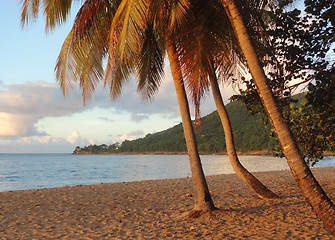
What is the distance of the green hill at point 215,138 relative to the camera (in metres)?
79.5

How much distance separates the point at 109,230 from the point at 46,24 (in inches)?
201

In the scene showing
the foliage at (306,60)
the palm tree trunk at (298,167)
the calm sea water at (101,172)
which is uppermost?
the foliage at (306,60)

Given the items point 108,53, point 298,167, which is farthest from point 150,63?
point 298,167

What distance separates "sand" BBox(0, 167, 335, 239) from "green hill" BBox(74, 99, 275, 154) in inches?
1267

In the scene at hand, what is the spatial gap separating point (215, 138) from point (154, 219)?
103 meters

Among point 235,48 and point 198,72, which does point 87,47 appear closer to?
point 198,72

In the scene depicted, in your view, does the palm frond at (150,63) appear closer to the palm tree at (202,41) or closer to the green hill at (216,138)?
the palm tree at (202,41)

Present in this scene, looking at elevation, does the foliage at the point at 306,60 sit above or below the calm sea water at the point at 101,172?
above

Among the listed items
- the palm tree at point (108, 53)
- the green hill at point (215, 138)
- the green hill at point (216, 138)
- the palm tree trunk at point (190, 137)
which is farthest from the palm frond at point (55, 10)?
the green hill at point (216, 138)

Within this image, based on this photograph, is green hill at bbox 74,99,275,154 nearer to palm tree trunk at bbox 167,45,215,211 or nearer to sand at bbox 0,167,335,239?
sand at bbox 0,167,335,239

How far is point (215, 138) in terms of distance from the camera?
10919 centimetres

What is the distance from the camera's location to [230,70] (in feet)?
28.6

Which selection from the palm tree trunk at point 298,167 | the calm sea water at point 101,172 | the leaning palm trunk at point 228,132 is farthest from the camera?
the calm sea water at point 101,172

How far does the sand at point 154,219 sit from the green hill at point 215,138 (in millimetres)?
32190
